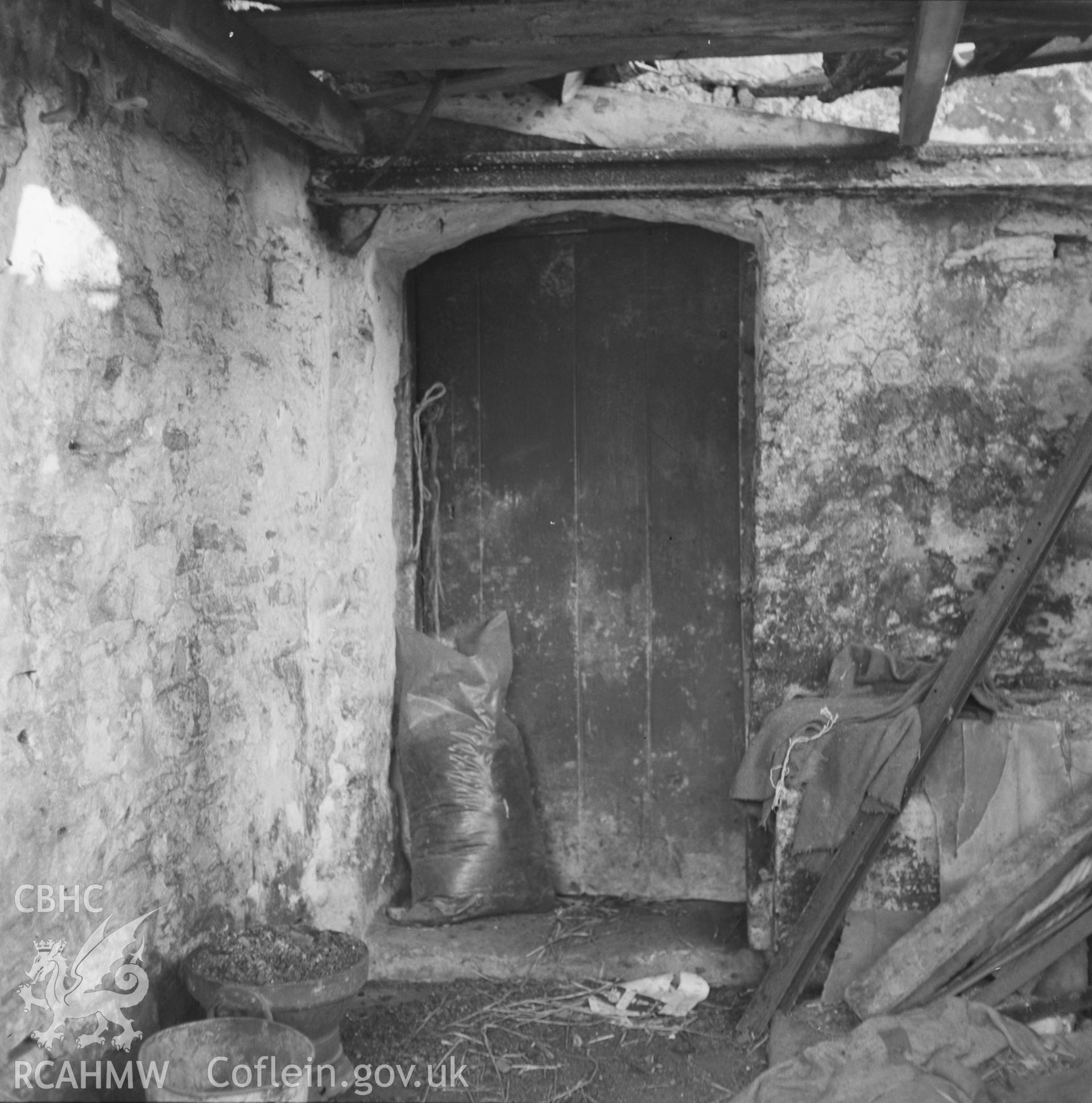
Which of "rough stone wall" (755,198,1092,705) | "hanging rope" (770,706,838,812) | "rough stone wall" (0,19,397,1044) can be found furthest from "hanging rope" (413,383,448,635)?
"hanging rope" (770,706,838,812)

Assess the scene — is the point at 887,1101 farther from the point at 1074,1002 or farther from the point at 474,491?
the point at 474,491

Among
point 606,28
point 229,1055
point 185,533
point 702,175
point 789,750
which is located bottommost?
point 229,1055

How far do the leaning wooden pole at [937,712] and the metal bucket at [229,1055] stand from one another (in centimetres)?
112

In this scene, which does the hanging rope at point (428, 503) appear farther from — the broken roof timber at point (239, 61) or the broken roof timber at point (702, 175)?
the broken roof timber at point (239, 61)

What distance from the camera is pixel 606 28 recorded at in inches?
93.3

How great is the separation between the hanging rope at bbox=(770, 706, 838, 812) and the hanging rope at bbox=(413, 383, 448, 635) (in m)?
1.14

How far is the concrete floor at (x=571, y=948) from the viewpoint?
3156 mm

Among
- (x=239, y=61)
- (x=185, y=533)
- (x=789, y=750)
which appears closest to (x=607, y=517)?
(x=789, y=750)

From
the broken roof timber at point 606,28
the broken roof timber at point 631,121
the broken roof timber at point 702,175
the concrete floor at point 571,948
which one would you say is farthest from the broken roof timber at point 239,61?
the concrete floor at point 571,948

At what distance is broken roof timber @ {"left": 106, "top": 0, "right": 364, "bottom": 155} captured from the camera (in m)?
2.19

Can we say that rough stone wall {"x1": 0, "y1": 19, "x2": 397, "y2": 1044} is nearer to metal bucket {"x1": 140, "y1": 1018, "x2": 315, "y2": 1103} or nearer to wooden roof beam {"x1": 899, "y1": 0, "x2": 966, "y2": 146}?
metal bucket {"x1": 140, "y1": 1018, "x2": 315, "y2": 1103}

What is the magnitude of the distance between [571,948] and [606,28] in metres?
2.22

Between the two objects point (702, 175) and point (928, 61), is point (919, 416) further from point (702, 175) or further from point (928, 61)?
point (928, 61)

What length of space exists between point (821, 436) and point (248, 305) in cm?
140
